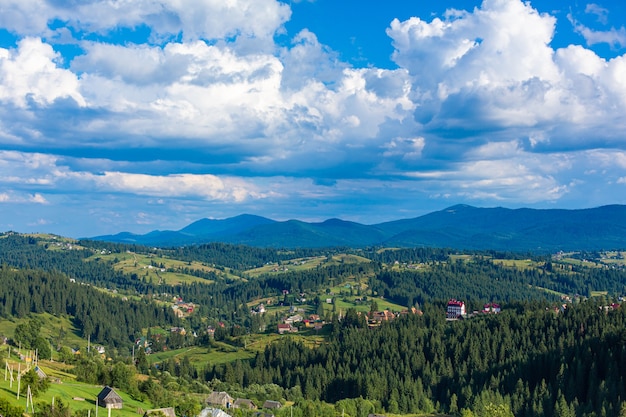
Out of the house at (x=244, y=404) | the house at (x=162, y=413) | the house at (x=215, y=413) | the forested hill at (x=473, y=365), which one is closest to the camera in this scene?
the house at (x=162, y=413)

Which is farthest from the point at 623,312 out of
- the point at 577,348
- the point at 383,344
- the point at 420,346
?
the point at 383,344

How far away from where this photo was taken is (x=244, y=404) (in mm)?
115438

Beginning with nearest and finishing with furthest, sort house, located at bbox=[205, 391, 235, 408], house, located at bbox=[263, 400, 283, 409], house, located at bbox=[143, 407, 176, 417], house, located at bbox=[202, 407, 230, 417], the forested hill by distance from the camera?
house, located at bbox=[143, 407, 176, 417], house, located at bbox=[202, 407, 230, 417], the forested hill, house, located at bbox=[205, 391, 235, 408], house, located at bbox=[263, 400, 283, 409]

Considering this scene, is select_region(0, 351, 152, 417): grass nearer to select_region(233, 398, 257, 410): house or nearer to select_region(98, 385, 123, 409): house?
select_region(98, 385, 123, 409): house

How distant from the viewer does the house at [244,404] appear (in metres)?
113

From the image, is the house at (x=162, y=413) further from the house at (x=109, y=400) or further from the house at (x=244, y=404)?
the house at (x=244, y=404)

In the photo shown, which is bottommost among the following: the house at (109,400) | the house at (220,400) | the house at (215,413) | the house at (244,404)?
the house at (244,404)

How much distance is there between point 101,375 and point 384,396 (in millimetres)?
56913

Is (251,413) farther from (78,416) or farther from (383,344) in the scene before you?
(383,344)

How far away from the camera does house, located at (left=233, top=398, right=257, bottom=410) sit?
4456 inches

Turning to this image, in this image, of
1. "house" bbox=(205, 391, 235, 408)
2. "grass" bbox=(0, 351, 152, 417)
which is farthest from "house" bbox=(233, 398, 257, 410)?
"grass" bbox=(0, 351, 152, 417)

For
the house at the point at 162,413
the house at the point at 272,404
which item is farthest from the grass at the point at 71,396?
the house at the point at 272,404

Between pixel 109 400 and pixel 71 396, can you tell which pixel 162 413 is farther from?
pixel 71 396

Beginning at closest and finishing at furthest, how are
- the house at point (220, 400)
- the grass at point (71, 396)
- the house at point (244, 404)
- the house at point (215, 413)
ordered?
the grass at point (71, 396) → the house at point (215, 413) → the house at point (220, 400) → the house at point (244, 404)
